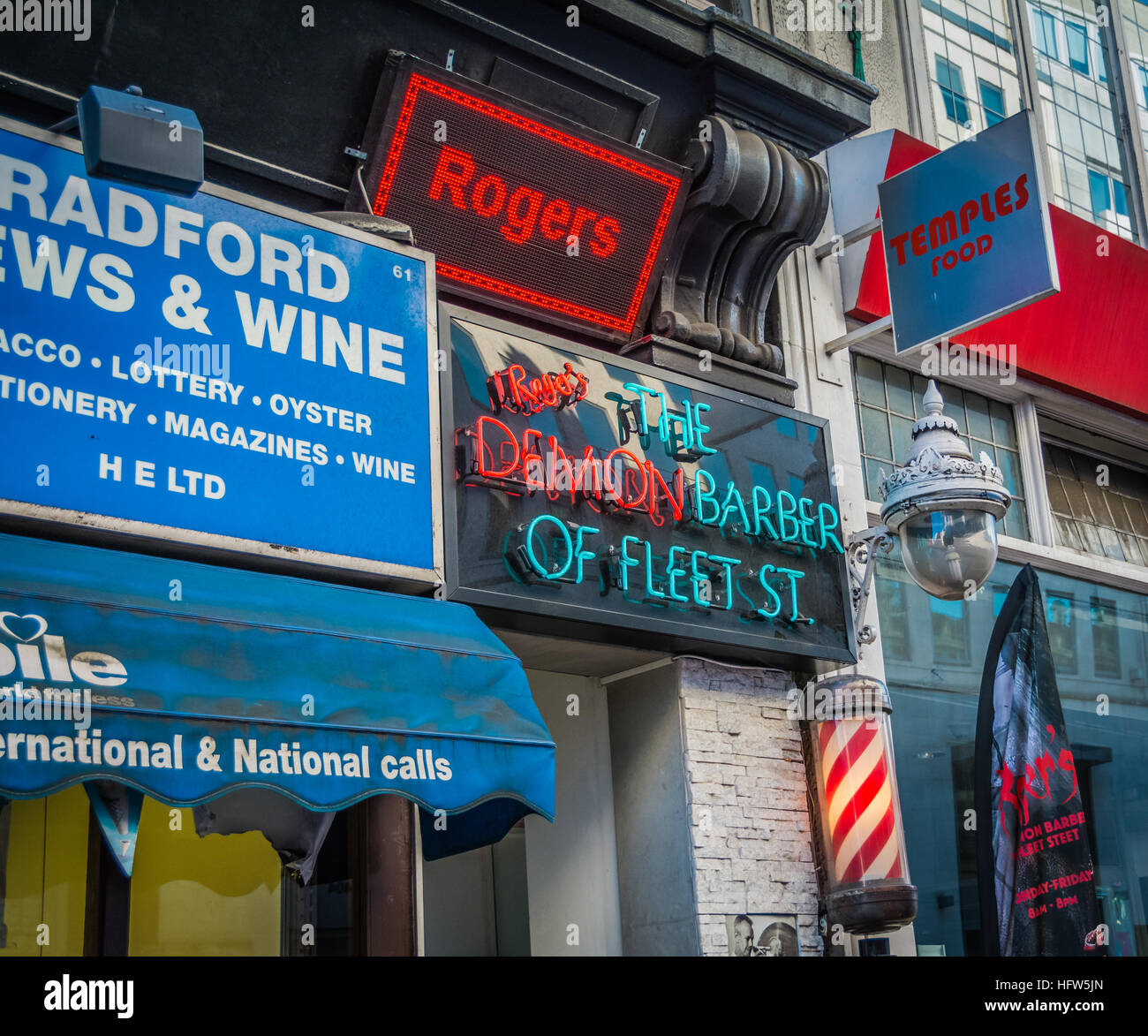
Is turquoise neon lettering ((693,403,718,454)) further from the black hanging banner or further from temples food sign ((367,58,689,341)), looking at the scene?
the black hanging banner

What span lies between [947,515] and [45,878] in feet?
15.0

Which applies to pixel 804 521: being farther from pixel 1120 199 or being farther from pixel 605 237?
pixel 1120 199

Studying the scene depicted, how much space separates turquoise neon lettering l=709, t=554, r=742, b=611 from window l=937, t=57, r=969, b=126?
532 centimetres

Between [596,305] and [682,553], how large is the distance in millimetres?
1559

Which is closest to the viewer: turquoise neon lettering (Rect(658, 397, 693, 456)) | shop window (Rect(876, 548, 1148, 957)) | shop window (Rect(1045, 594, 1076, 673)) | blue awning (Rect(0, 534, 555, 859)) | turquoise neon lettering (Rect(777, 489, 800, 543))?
blue awning (Rect(0, 534, 555, 859))

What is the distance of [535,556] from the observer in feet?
21.7

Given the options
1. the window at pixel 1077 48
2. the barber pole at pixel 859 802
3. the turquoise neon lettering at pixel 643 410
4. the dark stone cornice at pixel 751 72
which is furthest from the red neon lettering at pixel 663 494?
the window at pixel 1077 48

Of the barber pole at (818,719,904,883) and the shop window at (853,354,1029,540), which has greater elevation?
the shop window at (853,354,1029,540)

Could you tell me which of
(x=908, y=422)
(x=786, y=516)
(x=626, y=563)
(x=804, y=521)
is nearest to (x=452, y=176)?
(x=626, y=563)

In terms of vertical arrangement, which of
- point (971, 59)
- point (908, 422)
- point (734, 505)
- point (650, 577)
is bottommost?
point (650, 577)

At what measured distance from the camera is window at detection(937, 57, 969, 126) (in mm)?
10992

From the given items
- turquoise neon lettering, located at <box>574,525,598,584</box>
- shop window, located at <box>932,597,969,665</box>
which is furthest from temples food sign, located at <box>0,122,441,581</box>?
shop window, located at <box>932,597,969,665</box>
